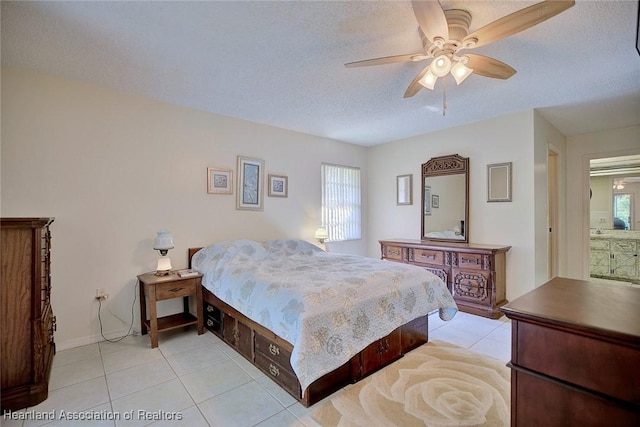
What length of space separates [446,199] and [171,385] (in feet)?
13.3

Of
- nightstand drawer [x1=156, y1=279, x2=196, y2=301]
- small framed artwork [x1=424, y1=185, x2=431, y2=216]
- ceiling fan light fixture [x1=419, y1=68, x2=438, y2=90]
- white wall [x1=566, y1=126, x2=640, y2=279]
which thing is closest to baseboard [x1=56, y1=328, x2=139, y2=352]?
nightstand drawer [x1=156, y1=279, x2=196, y2=301]

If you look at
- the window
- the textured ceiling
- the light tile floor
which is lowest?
the light tile floor

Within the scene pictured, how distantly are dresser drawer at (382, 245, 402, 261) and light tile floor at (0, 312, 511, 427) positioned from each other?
62.0 inches

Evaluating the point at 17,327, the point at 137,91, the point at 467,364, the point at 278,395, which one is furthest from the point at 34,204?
the point at 467,364

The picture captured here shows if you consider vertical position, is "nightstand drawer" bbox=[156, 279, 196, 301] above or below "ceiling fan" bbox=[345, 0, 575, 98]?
below

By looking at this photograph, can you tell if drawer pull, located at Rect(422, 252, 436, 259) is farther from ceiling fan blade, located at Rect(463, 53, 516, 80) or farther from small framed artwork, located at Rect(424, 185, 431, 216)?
ceiling fan blade, located at Rect(463, 53, 516, 80)

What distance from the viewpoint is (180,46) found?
7.17ft

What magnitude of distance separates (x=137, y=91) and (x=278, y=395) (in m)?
3.17

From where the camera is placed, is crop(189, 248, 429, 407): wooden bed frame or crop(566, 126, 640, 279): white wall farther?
crop(566, 126, 640, 279): white wall

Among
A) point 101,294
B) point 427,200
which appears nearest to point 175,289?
point 101,294

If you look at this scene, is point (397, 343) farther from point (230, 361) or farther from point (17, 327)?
point (17, 327)

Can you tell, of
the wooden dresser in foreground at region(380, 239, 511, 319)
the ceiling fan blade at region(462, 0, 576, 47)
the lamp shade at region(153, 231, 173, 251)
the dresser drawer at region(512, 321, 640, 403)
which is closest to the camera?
the dresser drawer at region(512, 321, 640, 403)

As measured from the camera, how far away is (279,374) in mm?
2133

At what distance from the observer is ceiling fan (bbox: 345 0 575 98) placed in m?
1.47
